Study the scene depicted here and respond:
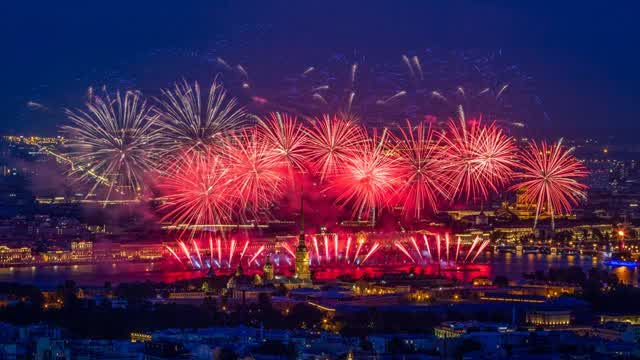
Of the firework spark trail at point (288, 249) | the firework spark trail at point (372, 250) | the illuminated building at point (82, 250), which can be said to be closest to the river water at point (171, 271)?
the illuminated building at point (82, 250)

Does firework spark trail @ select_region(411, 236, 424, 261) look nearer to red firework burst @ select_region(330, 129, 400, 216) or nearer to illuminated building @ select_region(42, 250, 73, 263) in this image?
illuminated building @ select_region(42, 250, 73, 263)

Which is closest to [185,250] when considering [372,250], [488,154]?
[372,250]

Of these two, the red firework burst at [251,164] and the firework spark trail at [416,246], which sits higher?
the red firework burst at [251,164]

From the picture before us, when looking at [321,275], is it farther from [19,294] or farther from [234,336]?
[234,336]

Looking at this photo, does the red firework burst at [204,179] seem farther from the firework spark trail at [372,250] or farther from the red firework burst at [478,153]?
the firework spark trail at [372,250]

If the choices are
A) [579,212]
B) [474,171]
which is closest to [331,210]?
[579,212]

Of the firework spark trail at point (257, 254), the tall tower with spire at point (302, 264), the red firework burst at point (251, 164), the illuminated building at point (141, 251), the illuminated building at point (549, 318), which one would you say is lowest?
the illuminated building at point (549, 318)
